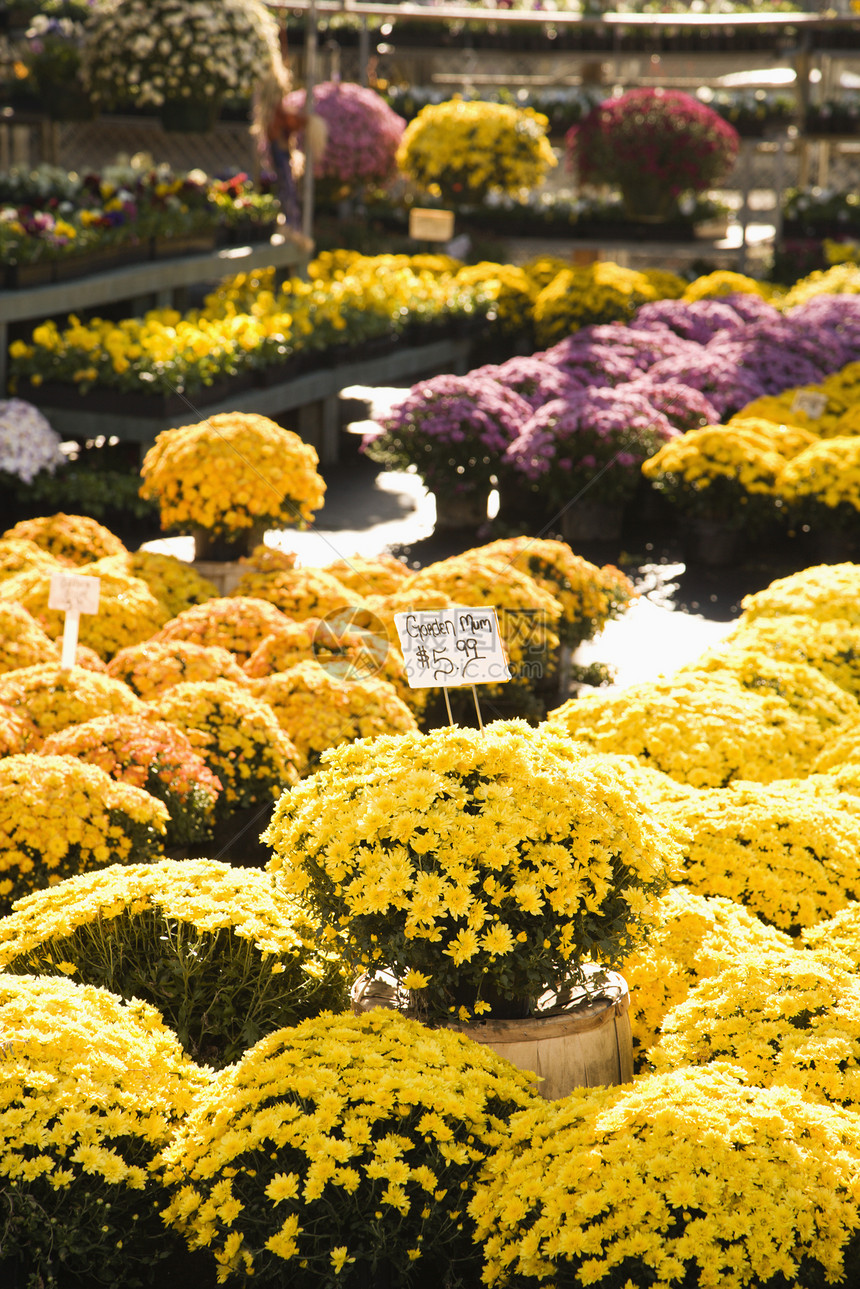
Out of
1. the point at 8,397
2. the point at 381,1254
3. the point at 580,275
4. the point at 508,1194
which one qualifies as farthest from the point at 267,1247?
the point at 580,275

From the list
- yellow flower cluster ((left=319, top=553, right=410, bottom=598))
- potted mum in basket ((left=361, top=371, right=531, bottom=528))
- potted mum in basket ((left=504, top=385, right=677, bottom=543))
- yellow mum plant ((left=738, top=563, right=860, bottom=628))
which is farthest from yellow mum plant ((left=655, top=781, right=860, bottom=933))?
potted mum in basket ((left=361, top=371, right=531, bottom=528))

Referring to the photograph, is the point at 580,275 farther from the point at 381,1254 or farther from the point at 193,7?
the point at 381,1254

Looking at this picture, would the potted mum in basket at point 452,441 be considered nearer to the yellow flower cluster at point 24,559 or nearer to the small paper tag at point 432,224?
the yellow flower cluster at point 24,559

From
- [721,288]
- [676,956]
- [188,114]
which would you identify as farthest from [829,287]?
[676,956]

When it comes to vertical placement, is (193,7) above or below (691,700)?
above

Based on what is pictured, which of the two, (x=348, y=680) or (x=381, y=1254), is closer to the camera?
(x=381, y=1254)

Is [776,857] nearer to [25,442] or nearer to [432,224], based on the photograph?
[25,442]

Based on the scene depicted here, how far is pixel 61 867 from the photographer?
135 inches

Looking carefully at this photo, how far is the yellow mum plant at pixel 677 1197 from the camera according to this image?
6.78 ft

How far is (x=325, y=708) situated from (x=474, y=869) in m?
1.77

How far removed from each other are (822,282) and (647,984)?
1060cm

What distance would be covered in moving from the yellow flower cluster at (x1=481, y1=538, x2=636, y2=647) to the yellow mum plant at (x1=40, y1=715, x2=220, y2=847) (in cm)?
202

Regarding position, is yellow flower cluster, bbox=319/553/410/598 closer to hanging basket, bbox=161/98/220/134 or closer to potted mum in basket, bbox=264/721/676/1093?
potted mum in basket, bbox=264/721/676/1093

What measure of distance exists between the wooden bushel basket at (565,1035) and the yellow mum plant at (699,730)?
3.60 ft
